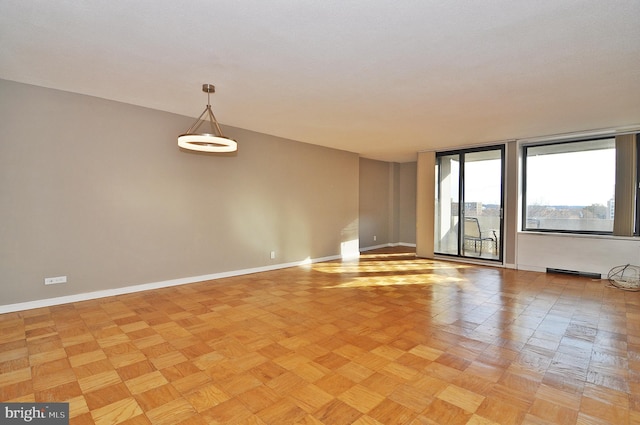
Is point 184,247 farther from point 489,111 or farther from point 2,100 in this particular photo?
point 489,111

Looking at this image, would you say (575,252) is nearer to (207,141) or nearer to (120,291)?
(207,141)

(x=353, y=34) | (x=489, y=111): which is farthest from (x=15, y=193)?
(x=489, y=111)

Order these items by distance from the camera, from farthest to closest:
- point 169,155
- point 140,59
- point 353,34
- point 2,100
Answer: point 169,155 < point 2,100 < point 140,59 < point 353,34

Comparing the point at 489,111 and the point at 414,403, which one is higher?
the point at 489,111

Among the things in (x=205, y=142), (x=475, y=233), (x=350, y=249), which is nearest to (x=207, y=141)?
(x=205, y=142)

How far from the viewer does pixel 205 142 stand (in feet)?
11.0

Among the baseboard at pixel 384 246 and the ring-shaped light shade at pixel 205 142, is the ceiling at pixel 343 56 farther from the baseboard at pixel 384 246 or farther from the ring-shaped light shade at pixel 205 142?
the baseboard at pixel 384 246

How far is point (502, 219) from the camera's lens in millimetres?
6066

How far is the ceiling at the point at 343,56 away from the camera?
83.0 inches

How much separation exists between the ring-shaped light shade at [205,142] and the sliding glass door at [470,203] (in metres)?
5.12

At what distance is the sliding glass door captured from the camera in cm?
618

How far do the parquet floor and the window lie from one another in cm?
167

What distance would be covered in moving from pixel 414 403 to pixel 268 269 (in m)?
4.12

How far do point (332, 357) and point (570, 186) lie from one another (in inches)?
225
